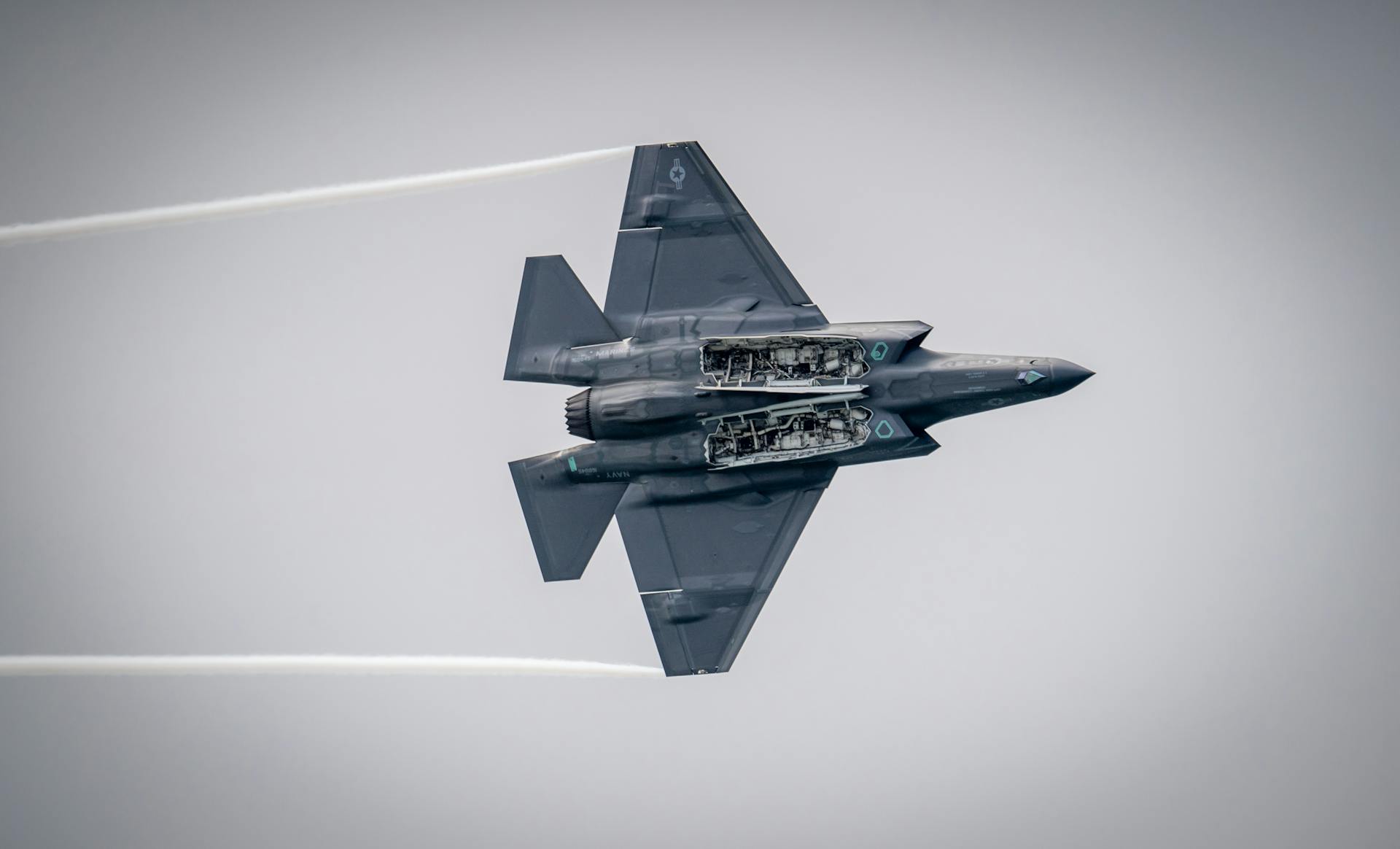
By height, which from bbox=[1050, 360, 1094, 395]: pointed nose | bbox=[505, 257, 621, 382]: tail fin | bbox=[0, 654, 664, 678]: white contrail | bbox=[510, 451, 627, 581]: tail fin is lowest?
bbox=[0, 654, 664, 678]: white contrail

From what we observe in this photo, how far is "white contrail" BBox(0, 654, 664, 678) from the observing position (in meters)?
17.4

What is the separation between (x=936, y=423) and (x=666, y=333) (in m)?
3.81

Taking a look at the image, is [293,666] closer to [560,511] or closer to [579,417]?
[560,511]

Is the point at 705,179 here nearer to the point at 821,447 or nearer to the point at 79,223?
the point at 821,447

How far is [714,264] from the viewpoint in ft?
54.4

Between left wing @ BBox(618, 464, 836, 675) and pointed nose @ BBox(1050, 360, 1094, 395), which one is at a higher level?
pointed nose @ BBox(1050, 360, 1094, 395)

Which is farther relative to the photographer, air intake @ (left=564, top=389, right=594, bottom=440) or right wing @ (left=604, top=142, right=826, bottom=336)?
Result: right wing @ (left=604, top=142, right=826, bottom=336)

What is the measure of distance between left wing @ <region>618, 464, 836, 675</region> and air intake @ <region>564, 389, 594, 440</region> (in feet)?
3.54

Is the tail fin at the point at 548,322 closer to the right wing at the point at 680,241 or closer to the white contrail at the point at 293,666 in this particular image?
the right wing at the point at 680,241

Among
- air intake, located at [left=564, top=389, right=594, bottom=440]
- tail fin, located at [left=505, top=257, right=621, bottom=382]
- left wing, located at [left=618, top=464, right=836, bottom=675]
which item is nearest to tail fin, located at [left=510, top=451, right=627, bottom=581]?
left wing, located at [left=618, top=464, right=836, bottom=675]

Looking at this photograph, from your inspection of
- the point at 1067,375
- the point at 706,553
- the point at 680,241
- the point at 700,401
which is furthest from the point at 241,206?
the point at 1067,375

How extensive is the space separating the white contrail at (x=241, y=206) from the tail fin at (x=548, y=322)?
2.35m

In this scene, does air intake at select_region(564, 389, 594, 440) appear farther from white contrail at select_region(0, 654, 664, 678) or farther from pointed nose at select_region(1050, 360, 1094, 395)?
pointed nose at select_region(1050, 360, 1094, 395)

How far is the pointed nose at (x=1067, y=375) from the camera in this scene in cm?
1514
